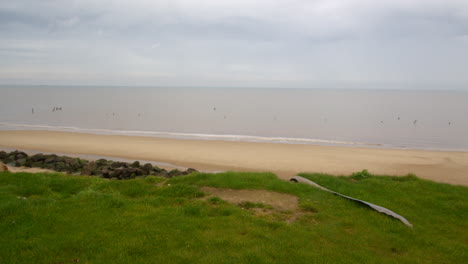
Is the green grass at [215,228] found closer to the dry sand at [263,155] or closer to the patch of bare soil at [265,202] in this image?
the patch of bare soil at [265,202]

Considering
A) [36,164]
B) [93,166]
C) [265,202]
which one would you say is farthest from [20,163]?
[265,202]

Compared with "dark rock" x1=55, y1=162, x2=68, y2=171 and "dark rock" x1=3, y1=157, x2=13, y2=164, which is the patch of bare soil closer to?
"dark rock" x1=55, y1=162, x2=68, y2=171

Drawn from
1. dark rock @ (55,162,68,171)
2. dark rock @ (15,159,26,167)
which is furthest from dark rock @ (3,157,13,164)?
dark rock @ (55,162,68,171)

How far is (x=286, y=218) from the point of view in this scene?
279 inches

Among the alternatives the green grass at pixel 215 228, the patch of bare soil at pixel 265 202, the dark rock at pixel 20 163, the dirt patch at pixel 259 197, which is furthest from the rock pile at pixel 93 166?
the patch of bare soil at pixel 265 202

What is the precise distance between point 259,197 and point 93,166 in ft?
31.0

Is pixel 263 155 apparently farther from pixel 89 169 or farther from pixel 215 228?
pixel 215 228

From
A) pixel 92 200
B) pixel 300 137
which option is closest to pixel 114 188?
pixel 92 200

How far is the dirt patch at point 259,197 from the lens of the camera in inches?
311

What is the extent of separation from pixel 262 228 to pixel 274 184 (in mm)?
2918

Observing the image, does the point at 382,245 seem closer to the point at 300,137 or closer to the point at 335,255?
the point at 335,255

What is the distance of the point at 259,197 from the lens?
8.41 metres

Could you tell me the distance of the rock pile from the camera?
13992 mm

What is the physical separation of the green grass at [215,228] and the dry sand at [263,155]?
7919 millimetres
